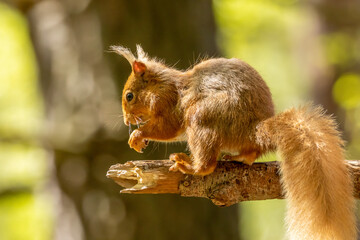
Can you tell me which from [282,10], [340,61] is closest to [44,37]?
[340,61]

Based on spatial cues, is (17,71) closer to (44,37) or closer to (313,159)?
(44,37)

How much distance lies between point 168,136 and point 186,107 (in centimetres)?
19

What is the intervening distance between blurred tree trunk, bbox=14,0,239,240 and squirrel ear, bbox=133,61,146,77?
1121 mm

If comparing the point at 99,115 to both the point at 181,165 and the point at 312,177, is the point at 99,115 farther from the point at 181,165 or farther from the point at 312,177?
the point at 312,177

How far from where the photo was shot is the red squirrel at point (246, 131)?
209 cm

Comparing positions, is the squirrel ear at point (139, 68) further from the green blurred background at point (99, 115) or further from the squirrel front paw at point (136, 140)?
the green blurred background at point (99, 115)

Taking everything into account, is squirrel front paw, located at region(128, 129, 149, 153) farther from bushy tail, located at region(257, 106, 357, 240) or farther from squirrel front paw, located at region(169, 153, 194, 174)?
bushy tail, located at region(257, 106, 357, 240)

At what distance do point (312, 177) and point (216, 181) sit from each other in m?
0.50

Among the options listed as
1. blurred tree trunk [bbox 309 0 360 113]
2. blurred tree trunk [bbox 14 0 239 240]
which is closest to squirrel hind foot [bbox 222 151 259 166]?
blurred tree trunk [bbox 14 0 239 240]

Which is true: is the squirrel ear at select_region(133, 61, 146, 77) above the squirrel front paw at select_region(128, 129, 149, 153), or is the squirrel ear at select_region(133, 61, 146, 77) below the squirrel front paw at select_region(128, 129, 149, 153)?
above

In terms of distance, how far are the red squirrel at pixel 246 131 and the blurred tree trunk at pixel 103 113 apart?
122 cm

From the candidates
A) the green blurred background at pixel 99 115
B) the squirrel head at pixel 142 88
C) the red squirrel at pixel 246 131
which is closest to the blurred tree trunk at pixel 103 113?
the green blurred background at pixel 99 115

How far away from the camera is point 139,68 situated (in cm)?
276

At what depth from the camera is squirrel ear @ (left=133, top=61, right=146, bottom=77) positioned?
9.06ft
